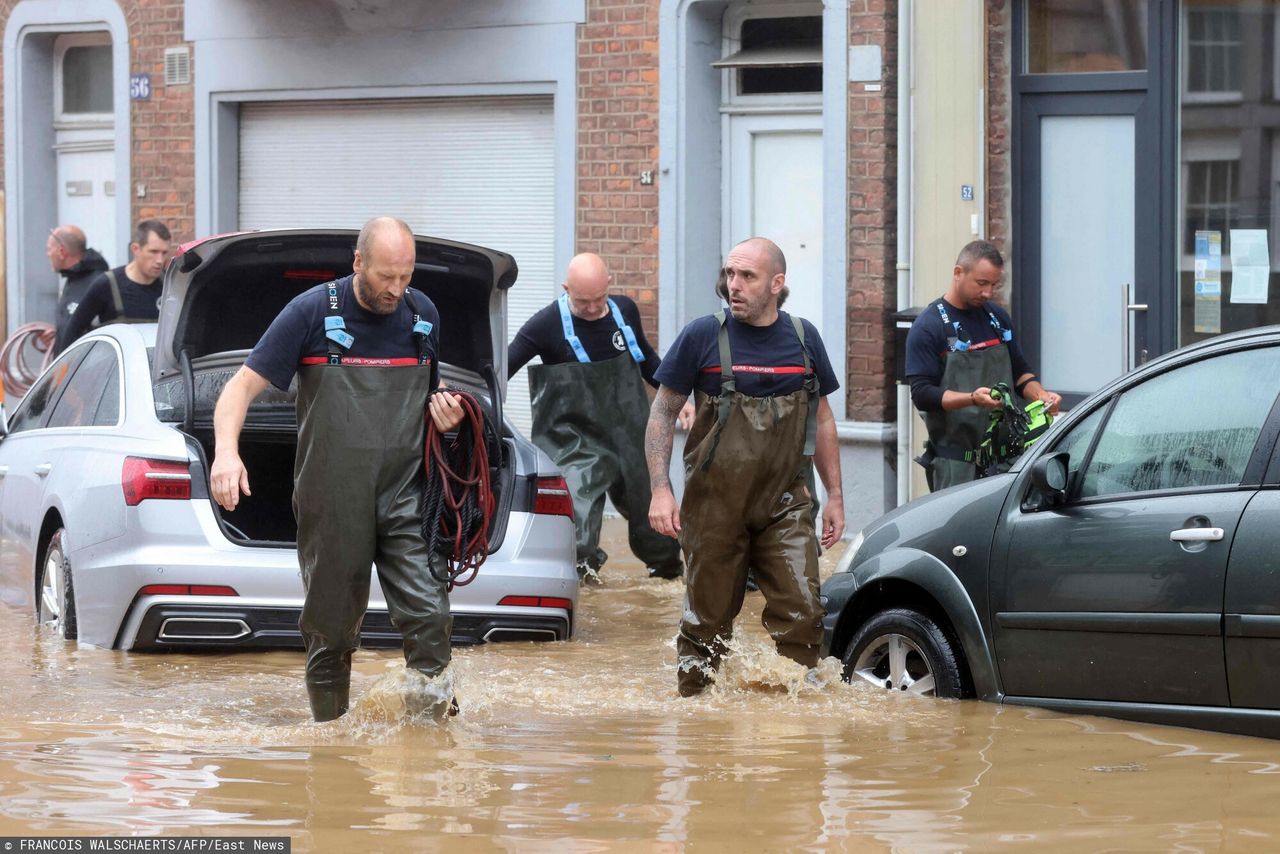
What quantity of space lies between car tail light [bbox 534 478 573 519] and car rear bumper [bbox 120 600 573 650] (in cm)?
48

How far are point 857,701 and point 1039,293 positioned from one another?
19.0 feet

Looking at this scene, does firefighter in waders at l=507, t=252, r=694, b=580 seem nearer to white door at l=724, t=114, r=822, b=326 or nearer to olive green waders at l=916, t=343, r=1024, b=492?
olive green waders at l=916, t=343, r=1024, b=492

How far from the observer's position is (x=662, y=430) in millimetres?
7645

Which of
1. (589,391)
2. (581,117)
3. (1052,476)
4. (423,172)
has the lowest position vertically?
(1052,476)

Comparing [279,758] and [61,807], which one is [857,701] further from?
[61,807]

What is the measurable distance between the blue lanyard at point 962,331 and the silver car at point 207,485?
6.89ft

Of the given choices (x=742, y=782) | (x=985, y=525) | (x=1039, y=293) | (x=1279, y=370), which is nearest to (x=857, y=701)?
(x=985, y=525)

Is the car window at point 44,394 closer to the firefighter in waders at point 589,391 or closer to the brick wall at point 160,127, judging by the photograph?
the firefighter in waders at point 589,391

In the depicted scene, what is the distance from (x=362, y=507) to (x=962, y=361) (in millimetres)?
3756

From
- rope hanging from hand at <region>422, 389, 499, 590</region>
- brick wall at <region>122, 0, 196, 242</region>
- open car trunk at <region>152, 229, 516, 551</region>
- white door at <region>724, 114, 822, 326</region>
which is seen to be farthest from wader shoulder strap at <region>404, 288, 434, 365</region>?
brick wall at <region>122, 0, 196, 242</region>

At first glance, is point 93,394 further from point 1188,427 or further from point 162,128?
point 162,128

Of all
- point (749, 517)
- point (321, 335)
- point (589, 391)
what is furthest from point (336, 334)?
point (589, 391)

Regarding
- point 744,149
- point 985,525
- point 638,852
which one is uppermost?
point 744,149

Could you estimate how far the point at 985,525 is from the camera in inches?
275
